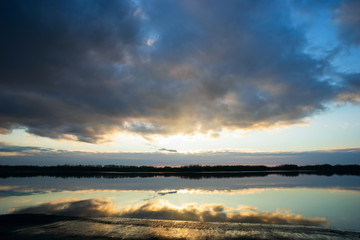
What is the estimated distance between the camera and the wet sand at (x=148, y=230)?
10.2 metres

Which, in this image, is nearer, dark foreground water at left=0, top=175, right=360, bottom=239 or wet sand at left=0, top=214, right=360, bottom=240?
wet sand at left=0, top=214, right=360, bottom=240

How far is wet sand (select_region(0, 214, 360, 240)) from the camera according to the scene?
33.6ft

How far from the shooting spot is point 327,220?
14.5m

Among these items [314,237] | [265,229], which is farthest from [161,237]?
[314,237]

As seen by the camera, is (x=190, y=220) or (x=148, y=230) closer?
(x=148, y=230)

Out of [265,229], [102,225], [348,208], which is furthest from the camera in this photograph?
[348,208]

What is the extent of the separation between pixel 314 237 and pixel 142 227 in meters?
8.54

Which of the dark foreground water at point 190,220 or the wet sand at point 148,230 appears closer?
the wet sand at point 148,230

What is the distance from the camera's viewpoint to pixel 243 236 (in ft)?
33.6

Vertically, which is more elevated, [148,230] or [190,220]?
[148,230]

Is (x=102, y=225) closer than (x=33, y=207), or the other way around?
(x=102, y=225)

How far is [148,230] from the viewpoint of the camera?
36.5 ft

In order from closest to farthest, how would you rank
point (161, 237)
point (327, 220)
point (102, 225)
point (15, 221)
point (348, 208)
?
point (161, 237)
point (102, 225)
point (15, 221)
point (327, 220)
point (348, 208)

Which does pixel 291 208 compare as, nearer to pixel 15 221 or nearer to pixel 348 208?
pixel 348 208
